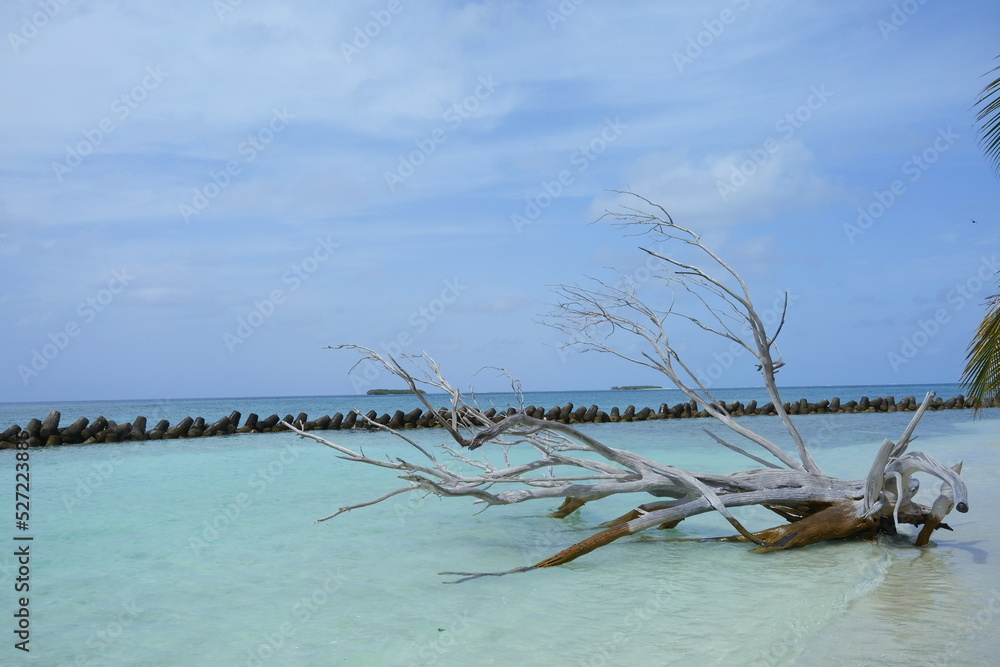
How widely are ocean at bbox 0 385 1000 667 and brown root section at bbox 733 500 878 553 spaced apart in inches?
4.8

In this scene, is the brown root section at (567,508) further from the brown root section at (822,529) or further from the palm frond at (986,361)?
the palm frond at (986,361)

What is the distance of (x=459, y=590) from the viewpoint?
5.47m

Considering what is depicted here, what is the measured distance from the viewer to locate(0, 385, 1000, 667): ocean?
4176 mm

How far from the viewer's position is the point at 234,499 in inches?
396

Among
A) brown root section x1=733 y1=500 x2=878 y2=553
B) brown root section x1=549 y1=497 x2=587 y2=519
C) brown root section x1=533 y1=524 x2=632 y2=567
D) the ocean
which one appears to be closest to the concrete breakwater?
brown root section x1=549 y1=497 x2=587 y2=519

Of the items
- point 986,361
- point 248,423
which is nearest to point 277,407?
point 248,423

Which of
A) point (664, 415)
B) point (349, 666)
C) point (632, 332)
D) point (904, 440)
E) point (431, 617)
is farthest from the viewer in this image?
point (664, 415)

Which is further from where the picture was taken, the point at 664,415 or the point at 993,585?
the point at 664,415

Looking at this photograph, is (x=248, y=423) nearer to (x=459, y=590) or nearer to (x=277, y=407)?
(x=459, y=590)

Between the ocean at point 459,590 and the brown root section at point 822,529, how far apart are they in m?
0.12

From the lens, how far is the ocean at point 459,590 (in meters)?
4.18

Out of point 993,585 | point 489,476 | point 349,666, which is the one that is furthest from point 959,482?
point 349,666

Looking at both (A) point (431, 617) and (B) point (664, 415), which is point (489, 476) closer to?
(A) point (431, 617)

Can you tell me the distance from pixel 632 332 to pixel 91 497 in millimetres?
7855
